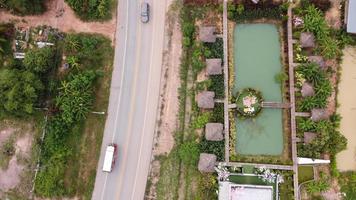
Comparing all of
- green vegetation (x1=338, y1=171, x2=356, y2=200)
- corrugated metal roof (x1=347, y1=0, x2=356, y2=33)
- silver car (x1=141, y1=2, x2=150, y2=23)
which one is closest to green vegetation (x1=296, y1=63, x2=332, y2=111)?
corrugated metal roof (x1=347, y1=0, x2=356, y2=33)

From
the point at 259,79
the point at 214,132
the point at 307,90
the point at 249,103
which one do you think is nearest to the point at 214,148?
the point at 214,132

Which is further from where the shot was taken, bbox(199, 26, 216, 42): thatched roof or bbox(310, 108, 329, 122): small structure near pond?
bbox(199, 26, 216, 42): thatched roof

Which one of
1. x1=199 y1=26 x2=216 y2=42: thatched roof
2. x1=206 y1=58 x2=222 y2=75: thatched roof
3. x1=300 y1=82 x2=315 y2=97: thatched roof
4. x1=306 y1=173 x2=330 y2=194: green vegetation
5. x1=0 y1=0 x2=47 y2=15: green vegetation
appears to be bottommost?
x1=306 y1=173 x2=330 y2=194: green vegetation

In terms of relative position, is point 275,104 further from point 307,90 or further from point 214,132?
point 214,132

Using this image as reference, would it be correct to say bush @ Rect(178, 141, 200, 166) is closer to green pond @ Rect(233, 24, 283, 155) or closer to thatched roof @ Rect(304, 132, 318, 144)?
green pond @ Rect(233, 24, 283, 155)

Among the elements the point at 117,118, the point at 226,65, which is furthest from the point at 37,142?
the point at 226,65

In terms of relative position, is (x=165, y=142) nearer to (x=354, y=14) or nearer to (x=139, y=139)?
(x=139, y=139)

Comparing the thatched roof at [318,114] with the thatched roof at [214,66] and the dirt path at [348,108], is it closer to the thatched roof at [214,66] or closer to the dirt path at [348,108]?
the dirt path at [348,108]
